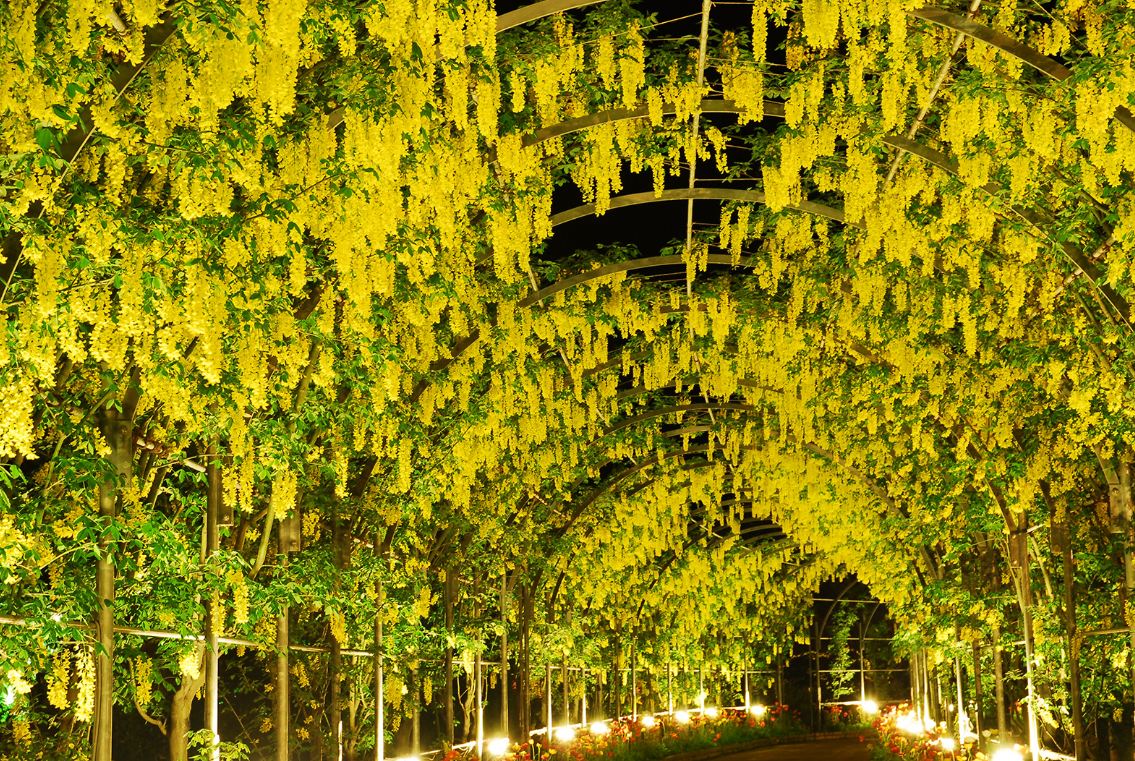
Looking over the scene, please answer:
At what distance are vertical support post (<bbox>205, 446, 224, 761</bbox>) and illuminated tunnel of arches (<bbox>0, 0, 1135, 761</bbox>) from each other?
21 millimetres

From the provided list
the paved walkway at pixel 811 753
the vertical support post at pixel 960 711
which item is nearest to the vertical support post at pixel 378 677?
the vertical support post at pixel 960 711

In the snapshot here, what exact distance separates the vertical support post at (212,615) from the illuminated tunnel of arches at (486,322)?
0.02 m

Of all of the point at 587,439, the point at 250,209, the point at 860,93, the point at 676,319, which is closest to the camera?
the point at 250,209

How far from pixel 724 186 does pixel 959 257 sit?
1697 mm

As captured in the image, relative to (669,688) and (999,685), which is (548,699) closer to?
(999,685)

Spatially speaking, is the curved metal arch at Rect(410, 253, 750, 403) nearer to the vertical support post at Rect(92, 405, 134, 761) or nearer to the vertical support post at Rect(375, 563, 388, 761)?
the vertical support post at Rect(375, 563, 388, 761)

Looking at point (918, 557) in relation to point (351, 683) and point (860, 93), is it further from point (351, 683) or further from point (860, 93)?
point (860, 93)

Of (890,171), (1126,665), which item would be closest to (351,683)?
(890,171)

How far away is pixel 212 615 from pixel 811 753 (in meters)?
17.3

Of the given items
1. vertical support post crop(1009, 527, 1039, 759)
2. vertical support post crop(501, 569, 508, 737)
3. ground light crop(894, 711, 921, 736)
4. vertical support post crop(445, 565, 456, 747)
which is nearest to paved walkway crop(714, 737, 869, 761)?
ground light crop(894, 711, 921, 736)

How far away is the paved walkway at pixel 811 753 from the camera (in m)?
19.6

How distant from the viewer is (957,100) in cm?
649

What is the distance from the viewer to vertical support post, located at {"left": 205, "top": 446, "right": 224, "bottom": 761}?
5504 mm

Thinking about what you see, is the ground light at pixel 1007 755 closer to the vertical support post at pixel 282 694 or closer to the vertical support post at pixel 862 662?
the vertical support post at pixel 282 694
